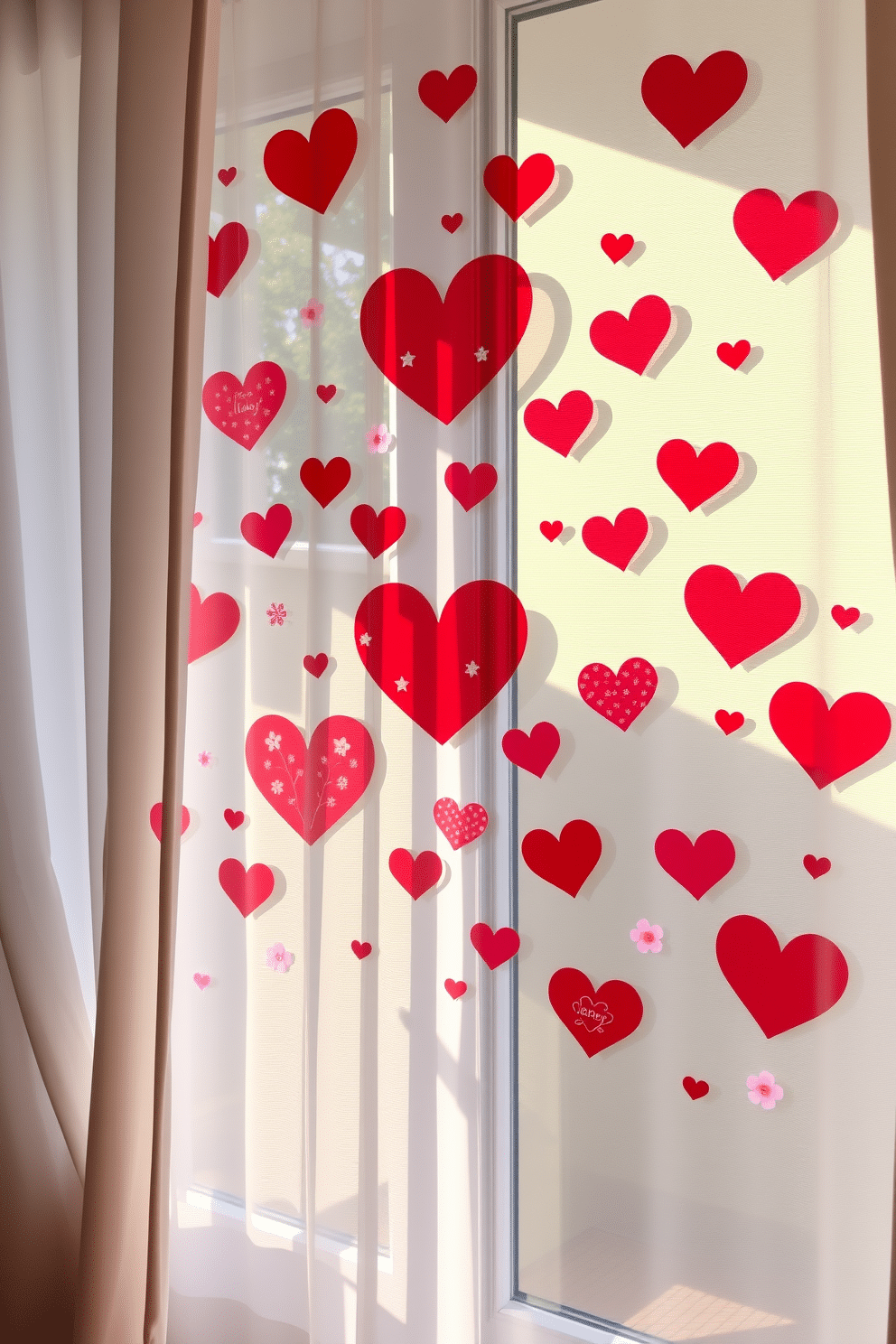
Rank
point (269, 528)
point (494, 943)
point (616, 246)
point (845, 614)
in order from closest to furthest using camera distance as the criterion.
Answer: point (845, 614) < point (616, 246) < point (494, 943) < point (269, 528)

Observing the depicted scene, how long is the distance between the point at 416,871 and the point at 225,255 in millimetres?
903

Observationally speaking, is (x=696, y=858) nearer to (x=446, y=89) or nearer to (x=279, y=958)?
(x=279, y=958)

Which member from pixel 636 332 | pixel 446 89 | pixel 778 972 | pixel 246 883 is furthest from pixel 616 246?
pixel 246 883

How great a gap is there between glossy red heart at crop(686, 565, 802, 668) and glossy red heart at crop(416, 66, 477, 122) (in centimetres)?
67

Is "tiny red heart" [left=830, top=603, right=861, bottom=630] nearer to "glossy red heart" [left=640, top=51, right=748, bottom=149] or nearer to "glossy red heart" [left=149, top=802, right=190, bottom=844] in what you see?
"glossy red heart" [left=640, top=51, right=748, bottom=149]

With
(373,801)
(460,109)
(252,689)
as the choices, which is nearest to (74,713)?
(252,689)

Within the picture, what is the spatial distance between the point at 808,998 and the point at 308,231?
1159 millimetres

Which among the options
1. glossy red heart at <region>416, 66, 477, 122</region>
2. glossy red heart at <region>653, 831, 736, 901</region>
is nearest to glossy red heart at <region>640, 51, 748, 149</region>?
glossy red heart at <region>416, 66, 477, 122</region>

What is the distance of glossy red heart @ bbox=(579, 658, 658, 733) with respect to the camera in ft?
4.20

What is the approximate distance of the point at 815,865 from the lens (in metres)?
1.19

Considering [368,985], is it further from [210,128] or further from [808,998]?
[210,128]

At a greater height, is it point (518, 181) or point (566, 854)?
point (518, 181)

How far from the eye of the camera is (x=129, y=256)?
147 centimetres

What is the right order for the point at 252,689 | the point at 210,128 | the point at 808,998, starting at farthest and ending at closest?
the point at 252,689, the point at 210,128, the point at 808,998
